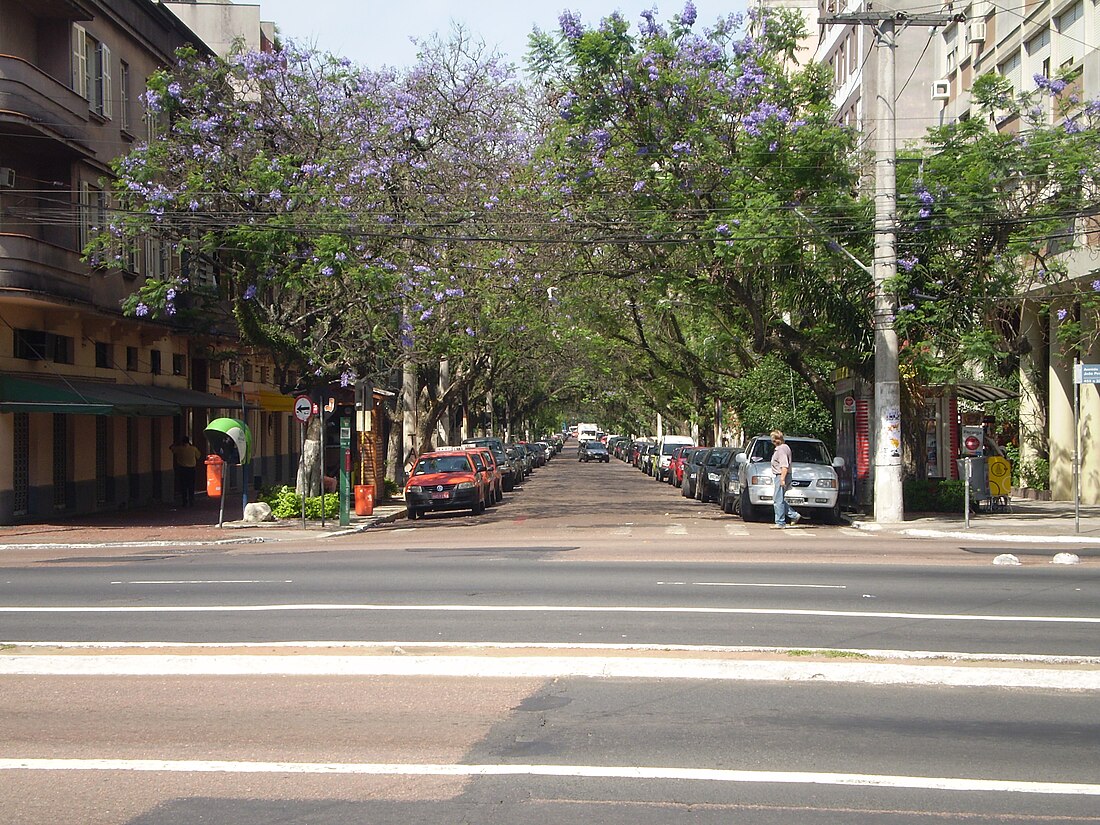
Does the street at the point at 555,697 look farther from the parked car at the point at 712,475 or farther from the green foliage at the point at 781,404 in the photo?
the green foliage at the point at 781,404

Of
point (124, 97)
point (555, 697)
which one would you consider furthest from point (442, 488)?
point (555, 697)

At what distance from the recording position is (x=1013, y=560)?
16.9 metres

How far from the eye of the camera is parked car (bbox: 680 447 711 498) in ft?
130

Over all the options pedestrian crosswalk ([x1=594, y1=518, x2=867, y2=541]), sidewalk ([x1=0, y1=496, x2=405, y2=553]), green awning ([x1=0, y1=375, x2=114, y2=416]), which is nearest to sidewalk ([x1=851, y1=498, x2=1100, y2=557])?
pedestrian crosswalk ([x1=594, y1=518, x2=867, y2=541])

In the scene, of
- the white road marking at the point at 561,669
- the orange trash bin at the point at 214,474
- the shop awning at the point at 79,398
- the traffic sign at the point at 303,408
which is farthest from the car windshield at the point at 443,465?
the white road marking at the point at 561,669

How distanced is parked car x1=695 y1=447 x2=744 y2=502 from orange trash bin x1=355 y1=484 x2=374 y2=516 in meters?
11.0

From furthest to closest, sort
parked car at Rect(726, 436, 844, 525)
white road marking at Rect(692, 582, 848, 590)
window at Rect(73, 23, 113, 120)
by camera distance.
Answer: window at Rect(73, 23, 113, 120)
parked car at Rect(726, 436, 844, 525)
white road marking at Rect(692, 582, 848, 590)

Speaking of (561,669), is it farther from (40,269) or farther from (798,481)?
(40,269)

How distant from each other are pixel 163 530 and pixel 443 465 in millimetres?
7975

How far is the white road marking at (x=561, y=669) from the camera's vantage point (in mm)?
9062

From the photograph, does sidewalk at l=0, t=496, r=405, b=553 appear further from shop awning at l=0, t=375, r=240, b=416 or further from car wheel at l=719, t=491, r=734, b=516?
car wheel at l=719, t=491, r=734, b=516

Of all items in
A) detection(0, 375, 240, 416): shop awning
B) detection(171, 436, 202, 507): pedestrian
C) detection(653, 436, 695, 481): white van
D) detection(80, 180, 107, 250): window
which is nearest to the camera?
detection(0, 375, 240, 416): shop awning

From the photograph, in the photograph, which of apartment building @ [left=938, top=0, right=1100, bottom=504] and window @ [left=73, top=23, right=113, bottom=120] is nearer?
apartment building @ [left=938, top=0, right=1100, bottom=504]

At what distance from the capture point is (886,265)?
24969mm
